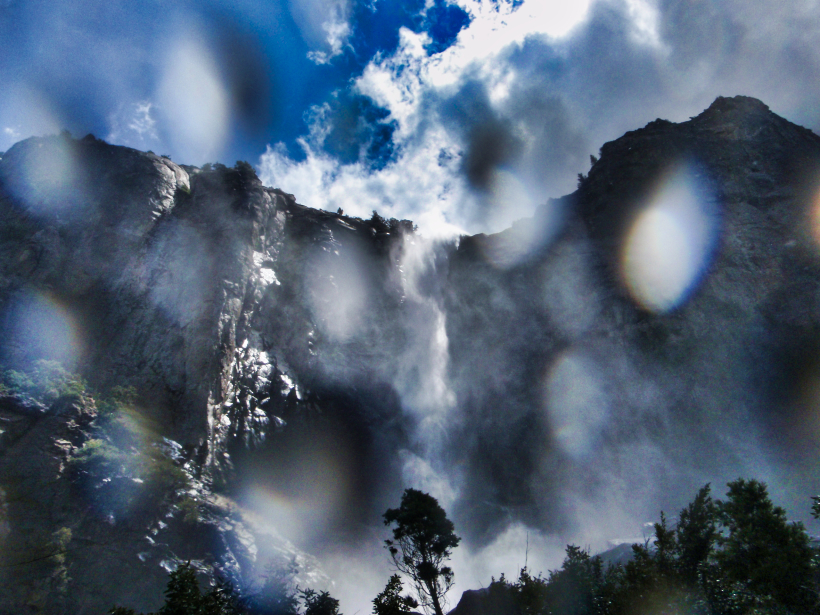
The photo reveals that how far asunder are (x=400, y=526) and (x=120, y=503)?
631 inches

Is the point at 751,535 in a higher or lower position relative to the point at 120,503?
lower

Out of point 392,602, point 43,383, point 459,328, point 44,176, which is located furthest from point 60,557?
point 459,328

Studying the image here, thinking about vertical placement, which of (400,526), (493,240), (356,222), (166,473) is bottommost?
(400,526)

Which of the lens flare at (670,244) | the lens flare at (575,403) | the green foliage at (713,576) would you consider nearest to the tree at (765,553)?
the green foliage at (713,576)

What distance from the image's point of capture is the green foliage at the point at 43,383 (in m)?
27.0

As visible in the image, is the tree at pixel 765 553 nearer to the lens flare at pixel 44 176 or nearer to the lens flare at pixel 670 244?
the lens flare at pixel 670 244

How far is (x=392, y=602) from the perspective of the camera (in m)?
18.6

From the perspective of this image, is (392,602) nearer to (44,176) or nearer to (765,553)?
(765,553)

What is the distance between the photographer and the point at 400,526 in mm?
22438

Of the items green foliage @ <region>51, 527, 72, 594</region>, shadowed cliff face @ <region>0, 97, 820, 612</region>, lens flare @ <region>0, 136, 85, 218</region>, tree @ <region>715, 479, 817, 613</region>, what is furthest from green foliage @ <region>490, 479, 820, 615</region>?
lens flare @ <region>0, 136, 85, 218</region>

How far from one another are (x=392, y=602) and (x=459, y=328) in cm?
4144

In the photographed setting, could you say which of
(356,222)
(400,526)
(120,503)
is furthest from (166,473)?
(356,222)

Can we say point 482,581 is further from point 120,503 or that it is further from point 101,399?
point 101,399

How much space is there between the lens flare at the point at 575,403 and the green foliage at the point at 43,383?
4329 centimetres
